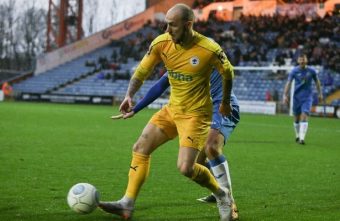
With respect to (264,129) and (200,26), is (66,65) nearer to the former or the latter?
(200,26)

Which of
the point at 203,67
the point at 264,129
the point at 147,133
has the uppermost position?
the point at 203,67

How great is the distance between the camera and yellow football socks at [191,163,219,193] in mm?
6015

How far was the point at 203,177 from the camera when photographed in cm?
608

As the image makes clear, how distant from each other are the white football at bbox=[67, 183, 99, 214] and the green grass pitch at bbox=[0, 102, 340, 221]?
0.14m

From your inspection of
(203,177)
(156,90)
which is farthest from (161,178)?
(203,177)

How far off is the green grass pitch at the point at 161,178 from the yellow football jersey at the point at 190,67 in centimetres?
119

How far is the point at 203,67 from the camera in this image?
593cm

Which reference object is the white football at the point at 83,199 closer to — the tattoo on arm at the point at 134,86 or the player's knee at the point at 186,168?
the player's knee at the point at 186,168

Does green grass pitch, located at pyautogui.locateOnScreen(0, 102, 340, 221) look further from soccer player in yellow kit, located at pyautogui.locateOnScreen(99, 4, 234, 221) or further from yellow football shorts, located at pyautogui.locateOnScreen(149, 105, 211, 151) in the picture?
yellow football shorts, located at pyautogui.locateOnScreen(149, 105, 211, 151)

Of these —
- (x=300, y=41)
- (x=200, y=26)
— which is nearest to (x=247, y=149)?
(x=300, y=41)

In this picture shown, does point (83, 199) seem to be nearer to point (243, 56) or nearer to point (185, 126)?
point (185, 126)

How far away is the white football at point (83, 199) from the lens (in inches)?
231

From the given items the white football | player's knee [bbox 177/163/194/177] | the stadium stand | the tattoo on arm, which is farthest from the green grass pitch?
the stadium stand

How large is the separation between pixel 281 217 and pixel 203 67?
1.80 m
